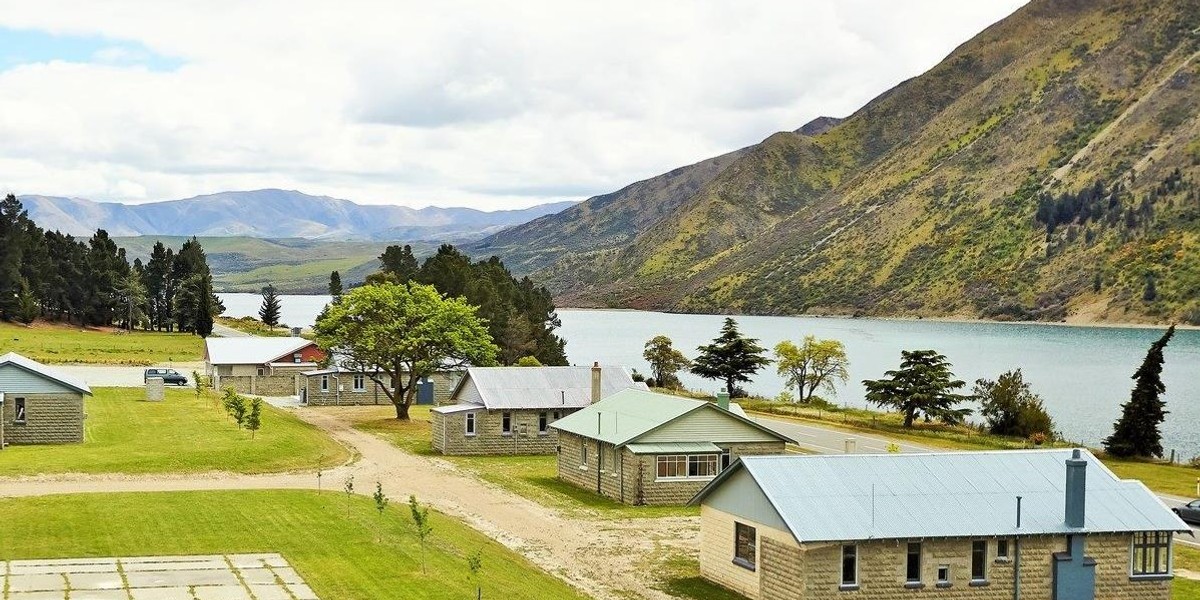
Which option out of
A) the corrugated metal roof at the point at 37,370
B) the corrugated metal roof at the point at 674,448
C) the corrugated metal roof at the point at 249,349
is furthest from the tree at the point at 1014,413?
the corrugated metal roof at the point at 37,370

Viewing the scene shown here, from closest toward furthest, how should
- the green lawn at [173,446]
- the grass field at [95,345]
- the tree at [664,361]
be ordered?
the green lawn at [173,446], the grass field at [95,345], the tree at [664,361]

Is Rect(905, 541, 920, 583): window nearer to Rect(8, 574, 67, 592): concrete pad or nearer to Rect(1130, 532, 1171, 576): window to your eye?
Rect(1130, 532, 1171, 576): window

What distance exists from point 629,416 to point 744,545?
1802cm

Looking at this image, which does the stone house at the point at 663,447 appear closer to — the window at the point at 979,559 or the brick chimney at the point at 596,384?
the brick chimney at the point at 596,384

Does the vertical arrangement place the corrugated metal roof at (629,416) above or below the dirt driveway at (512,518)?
above

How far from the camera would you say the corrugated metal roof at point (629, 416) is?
47.0 meters

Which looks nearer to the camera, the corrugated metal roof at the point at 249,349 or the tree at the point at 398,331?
the tree at the point at 398,331

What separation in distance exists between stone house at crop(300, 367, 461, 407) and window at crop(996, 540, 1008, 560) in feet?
186

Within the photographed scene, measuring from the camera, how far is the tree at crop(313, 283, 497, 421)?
2879 inches

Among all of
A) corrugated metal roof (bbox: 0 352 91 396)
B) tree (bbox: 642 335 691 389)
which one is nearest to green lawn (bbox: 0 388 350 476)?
corrugated metal roof (bbox: 0 352 91 396)

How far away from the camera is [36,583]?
28.3 meters

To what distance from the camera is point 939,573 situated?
29.3 m

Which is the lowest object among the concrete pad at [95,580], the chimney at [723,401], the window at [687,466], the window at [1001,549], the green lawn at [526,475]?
the green lawn at [526,475]

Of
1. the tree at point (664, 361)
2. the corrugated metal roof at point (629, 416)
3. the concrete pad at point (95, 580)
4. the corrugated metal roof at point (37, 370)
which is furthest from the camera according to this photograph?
the tree at point (664, 361)
